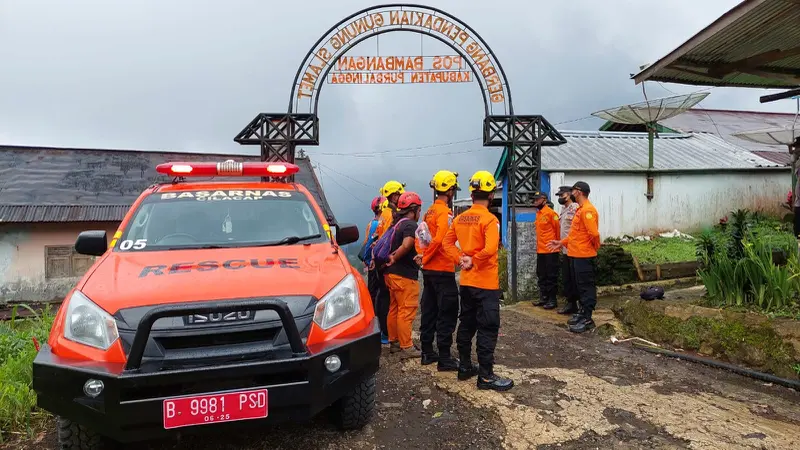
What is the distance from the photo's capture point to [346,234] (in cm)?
449

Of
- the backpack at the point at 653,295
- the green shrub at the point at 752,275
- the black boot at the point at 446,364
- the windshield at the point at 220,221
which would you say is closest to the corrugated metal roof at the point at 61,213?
the windshield at the point at 220,221

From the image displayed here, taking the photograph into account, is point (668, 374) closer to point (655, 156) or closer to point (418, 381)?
point (418, 381)

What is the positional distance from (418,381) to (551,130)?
271 inches

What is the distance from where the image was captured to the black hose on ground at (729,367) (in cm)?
429

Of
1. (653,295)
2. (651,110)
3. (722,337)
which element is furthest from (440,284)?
(651,110)

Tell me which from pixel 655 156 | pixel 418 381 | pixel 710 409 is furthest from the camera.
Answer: pixel 655 156

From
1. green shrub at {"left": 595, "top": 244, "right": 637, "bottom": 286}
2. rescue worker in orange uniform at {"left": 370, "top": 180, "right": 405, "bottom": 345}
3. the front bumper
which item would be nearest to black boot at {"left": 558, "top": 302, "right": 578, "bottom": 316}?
green shrub at {"left": 595, "top": 244, "right": 637, "bottom": 286}

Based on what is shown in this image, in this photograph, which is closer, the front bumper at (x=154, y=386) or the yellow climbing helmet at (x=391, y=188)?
the front bumper at (x=154, y=386)

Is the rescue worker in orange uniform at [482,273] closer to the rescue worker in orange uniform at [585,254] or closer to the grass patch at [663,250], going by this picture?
the rescue worker in orange uniform at [585,254]

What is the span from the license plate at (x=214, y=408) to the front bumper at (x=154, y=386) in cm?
4

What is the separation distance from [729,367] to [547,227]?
3849 millimetres

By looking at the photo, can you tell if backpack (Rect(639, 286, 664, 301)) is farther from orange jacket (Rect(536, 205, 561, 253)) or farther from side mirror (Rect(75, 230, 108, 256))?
side mirror (Rect(75, 230, 108, 256))

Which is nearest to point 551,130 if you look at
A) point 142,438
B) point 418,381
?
point 418,381

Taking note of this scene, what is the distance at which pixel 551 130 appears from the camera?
32.7 feet
